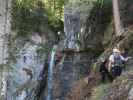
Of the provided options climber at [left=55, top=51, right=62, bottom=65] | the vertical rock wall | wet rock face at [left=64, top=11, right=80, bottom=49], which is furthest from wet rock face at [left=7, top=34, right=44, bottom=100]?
the vertical rock wall

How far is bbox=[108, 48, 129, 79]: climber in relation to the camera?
1171cm

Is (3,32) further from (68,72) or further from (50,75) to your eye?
(50,75)

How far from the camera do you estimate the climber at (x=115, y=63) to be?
1171 cm

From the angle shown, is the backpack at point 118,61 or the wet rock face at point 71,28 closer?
the backpack at point 118,61

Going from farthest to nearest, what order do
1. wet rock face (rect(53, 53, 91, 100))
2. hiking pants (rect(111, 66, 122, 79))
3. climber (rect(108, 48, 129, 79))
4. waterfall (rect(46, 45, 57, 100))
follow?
waterfall (rect(46, 45, 57, 100)), wet rock face (rect(53, 53, 91, 100)), hiking pants (rect(111, 66, 122, 79)), climber (rect(108, 48, 129, 79))

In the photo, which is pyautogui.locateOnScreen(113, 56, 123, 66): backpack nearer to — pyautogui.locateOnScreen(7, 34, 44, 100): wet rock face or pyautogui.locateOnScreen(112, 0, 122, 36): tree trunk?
pyautogui.locateOnScreen(112, 0, 122, 36): tree trunk

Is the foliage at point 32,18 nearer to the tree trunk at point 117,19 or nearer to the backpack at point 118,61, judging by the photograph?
the tree trunk at point 117,19

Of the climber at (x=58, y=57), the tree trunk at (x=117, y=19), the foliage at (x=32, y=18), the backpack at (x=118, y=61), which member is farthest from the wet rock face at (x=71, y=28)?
the backpack at (x=118, y=61)

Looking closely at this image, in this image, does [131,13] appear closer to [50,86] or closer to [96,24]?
[96,24]

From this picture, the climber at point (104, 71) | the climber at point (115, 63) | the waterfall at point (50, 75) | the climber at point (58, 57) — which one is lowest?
the waterfall at point (50, 75)

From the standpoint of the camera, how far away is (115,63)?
1177 cm

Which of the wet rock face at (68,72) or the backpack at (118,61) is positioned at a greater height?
the backpack at (118,61)

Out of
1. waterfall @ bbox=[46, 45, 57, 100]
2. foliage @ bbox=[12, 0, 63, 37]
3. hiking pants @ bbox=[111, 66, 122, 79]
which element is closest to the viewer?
hiking pants @ bbox=[111, 66, 122, 79]

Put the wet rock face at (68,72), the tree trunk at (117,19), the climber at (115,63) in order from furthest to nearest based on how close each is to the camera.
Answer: the wet rock face at (68,72)
the tree trunk at (117,19)
the climber at (115,63)
